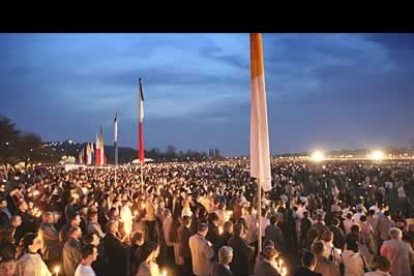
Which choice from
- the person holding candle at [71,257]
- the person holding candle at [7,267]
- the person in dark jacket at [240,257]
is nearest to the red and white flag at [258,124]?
the person in dark jacket at [240,257]

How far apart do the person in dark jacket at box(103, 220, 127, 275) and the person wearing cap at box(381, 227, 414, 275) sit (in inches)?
140

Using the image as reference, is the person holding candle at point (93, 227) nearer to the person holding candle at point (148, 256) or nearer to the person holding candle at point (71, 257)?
the person holding candle at point (71, 257)

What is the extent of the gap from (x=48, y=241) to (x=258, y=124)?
3.54m

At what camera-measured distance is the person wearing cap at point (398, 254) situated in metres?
6.22

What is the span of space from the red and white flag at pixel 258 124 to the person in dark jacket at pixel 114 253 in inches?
Result: 79.8

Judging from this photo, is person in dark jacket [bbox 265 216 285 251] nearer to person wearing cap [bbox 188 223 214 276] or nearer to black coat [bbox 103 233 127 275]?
person wearing cap [bbox 188 223 214 276]

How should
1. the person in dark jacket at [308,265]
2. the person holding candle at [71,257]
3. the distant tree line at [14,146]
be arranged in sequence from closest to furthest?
1. the person in dark jacket at [308,265]
2. the person holding candle at [71,257]
3. the distant tree line at [14,146]

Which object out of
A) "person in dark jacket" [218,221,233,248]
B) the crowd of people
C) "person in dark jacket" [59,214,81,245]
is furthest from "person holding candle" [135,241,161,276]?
"person in dark jacket" [218,221,233,248]

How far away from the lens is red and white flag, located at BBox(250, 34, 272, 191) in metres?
6.02

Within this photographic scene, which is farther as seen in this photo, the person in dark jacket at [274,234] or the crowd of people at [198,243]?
the person in dark jacket at [274,234]

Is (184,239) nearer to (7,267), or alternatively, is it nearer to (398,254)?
(398,254)

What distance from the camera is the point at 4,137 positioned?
160ft
